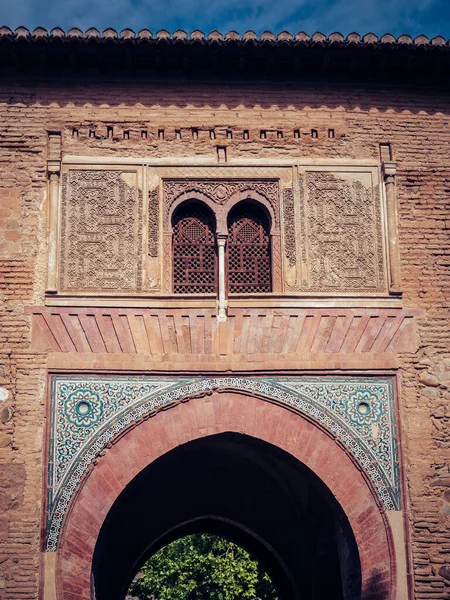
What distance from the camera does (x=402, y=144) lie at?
10.6 metres

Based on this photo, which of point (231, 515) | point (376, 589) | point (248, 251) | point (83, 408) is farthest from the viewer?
point (231, 515)

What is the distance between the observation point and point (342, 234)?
10.3 meters

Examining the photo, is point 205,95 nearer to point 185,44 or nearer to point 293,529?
point 185,44

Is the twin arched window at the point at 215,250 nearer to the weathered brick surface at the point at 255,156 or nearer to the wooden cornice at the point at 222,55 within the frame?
the weathered brick surface at the point at 255,156

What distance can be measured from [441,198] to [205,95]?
2.62 metres

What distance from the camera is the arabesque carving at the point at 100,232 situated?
9969 mm

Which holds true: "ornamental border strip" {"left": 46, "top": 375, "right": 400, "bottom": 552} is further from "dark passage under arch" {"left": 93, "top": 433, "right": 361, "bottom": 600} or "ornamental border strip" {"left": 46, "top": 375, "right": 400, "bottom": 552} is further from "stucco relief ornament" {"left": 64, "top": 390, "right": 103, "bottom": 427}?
"dark passage under arch" {"left": 93, "top": 433, "right": 361, "bottom": 600}

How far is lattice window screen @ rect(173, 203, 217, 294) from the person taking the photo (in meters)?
10.2

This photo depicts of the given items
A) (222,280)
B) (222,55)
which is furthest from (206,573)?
(222,55)

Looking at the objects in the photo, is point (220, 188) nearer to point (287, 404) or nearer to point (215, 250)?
point (215, 250)

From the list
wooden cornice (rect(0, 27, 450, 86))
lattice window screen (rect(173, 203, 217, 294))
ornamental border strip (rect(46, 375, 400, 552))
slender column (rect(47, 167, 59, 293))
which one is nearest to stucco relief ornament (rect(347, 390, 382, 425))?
ornamental border strip (rect(46, 375, 400, 552))

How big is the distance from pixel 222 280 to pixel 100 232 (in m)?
1.28

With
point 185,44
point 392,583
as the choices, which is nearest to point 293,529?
point 392,583

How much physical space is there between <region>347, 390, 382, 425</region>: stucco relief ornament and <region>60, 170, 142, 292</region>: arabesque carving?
2.32 m
